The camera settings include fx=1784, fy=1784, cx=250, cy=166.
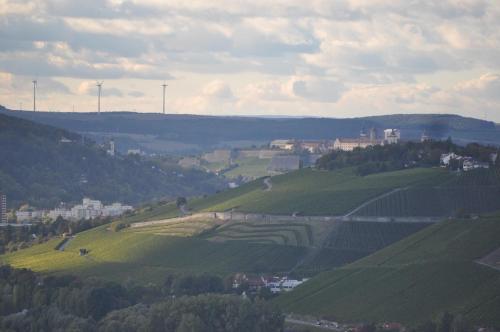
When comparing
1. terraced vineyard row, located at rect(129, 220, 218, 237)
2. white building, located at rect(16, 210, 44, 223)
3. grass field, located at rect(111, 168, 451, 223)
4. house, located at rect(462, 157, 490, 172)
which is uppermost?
house, located at rect(462, 157, 490, 172)

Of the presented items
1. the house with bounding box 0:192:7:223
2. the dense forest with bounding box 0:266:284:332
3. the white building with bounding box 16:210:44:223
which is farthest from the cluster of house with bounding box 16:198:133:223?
the dense forest with bounding box 0:266:284:332

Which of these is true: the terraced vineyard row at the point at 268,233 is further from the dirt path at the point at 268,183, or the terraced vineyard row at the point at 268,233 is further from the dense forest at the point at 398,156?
the dense forest at the point at 398,156

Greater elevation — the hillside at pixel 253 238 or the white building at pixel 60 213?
the hillside at pixel 253 238

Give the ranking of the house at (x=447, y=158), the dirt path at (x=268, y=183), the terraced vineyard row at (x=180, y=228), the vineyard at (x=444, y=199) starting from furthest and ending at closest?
the dirt path at (x=268, y=183), the house at (x=447, y=158), the terraced vineyard row at (x=180, y=228), the vineyard at (x=444, y=199)

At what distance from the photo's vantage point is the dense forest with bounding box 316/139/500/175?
138m

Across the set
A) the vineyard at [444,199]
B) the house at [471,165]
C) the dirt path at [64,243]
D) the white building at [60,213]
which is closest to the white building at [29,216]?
the white building at [60,213]

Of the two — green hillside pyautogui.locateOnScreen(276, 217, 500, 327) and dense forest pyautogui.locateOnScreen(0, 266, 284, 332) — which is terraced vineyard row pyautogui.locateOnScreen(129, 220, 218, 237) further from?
green hillside pyautogui.locateOnScreen(276, 217, 500, 327)

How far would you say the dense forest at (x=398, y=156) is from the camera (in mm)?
138250

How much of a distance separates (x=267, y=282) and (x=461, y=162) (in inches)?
1110

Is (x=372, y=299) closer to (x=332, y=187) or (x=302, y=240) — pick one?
(x=302, y=240)

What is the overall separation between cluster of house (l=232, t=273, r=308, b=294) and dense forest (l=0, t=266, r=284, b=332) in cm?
162

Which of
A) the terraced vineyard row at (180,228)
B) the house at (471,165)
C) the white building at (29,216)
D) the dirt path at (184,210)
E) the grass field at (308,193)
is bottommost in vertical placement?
the white building at (29,216)

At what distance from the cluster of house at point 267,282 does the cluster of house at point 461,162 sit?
81.0ft

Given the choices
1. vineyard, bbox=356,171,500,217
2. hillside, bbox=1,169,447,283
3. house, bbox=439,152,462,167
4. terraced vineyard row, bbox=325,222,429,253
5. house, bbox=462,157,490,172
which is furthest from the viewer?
house, bbox=439,152,462,167
